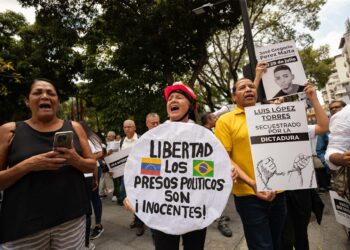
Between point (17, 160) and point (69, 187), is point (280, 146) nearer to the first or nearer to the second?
point (69, 187)

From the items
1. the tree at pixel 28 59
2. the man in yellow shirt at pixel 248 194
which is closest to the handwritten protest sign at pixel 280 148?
the man in yellow shirt at pixel 248 194

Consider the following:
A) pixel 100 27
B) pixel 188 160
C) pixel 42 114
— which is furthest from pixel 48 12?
pixel 188 160

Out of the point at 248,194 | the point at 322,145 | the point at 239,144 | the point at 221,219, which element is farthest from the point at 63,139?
the point at 322,145

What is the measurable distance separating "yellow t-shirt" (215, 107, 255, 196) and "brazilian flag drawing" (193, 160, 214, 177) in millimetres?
Result: 445

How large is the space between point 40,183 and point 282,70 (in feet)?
8.24

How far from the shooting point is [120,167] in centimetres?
398

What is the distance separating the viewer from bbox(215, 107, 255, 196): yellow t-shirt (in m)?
2.11

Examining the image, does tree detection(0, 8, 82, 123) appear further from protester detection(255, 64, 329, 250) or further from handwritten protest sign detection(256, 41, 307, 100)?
protester detection(255, 64, 329, 250)

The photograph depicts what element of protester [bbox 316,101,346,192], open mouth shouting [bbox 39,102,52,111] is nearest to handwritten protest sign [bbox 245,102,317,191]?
open mouth shouting [bbox 39,102,52,111]

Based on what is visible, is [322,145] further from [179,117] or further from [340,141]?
[179,117]

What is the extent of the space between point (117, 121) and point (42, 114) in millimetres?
13066

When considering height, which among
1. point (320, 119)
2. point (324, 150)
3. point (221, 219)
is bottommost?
point (221, 219)

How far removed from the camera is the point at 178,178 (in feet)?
5.75

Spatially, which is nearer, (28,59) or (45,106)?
(45,106)
